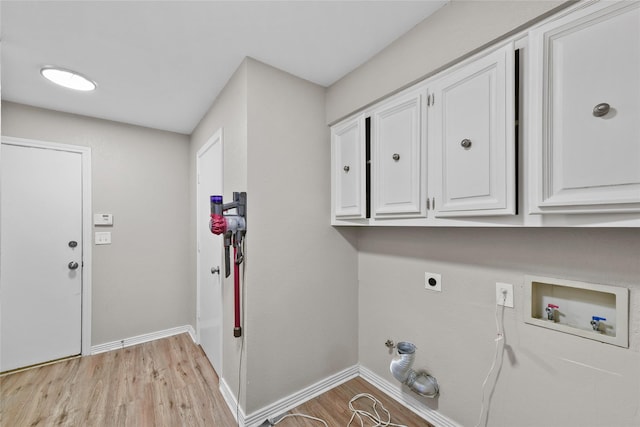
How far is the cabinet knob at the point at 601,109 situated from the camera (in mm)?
836

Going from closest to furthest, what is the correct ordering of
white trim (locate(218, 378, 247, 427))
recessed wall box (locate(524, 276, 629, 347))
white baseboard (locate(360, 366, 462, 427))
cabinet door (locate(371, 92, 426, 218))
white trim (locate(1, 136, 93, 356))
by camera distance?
recessed wall box (locate(524, 276, 629, 347)), cabinet door (locate(371, 92, 426, 218)), white baseboard (locate(360, 366, 462, 427)), white trim (locate(218, 378, 247, 427)), white trim (locate(1, 136, 93, 356))

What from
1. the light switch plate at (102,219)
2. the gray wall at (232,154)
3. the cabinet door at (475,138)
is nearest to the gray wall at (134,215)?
the light switch plate at (102,219)

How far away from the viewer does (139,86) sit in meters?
1.99

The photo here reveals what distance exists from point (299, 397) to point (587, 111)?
2142 millimetres

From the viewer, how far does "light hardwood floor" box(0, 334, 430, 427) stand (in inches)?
65.9

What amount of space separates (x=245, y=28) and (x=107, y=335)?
119 inches

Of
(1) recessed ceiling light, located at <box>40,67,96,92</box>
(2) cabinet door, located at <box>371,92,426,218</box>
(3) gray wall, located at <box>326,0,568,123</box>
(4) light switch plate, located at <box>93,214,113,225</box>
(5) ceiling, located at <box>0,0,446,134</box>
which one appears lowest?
(4) light switch plate, located at <box>93,214,113,225</box>

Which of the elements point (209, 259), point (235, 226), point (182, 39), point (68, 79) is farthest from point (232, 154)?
point (68, 79)

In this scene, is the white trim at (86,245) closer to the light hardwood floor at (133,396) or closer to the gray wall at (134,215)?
the gray wall at (134,215)

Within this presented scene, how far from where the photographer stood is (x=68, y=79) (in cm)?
188

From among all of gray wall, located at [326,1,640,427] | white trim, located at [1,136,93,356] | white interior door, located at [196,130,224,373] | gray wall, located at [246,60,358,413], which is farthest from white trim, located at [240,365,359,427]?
white trim, located at [1,136,93,356]

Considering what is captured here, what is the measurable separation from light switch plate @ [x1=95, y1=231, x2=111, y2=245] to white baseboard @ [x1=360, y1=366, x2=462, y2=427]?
8.81ft

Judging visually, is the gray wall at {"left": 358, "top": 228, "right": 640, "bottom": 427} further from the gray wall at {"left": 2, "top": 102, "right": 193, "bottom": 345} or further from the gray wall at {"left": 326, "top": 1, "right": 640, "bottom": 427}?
the gray wall at {"left": 2, "top": 102, "right": 193, "bottom": 345}

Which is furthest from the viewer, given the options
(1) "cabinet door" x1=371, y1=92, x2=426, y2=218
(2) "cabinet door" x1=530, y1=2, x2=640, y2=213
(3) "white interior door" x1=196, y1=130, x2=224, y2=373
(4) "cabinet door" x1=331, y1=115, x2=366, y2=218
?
(3) "white interior door" x1=196, y1=130, x2=224, y2=373
